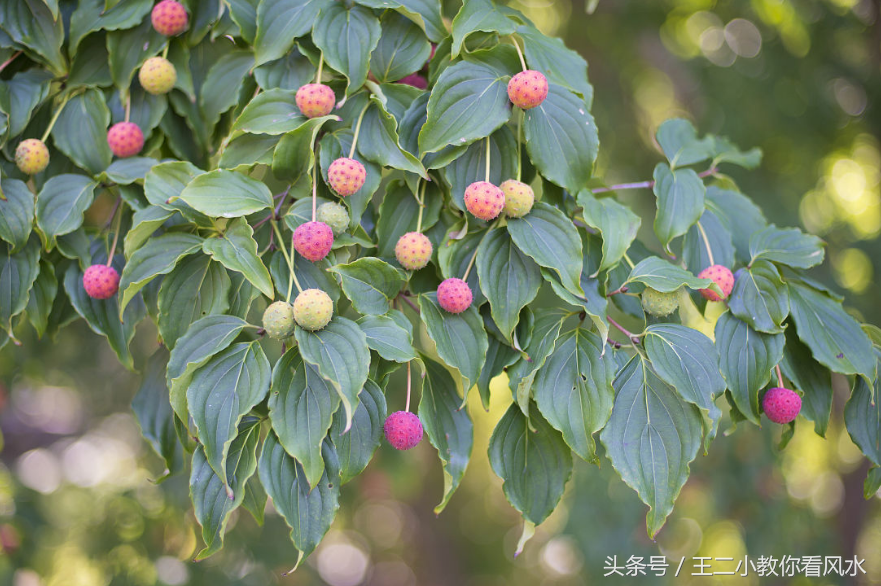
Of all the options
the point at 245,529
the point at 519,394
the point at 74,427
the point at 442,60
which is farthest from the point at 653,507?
the point at 74,427

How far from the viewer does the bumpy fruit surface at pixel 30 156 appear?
46.0 inches

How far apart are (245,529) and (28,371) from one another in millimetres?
1255

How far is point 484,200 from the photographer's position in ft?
3.29

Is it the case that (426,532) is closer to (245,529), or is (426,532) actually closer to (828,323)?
(245,529)

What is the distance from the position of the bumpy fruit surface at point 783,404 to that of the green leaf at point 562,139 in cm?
50

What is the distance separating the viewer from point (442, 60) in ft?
3.66

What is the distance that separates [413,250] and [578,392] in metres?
0.34

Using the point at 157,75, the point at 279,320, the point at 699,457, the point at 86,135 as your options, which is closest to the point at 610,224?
the point at 279,320

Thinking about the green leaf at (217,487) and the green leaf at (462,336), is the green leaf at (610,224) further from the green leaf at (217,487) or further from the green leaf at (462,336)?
the green leaf at (217,487)

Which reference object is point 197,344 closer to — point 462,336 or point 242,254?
point 242,254

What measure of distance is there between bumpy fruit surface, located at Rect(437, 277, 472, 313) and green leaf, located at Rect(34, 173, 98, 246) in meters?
0.65

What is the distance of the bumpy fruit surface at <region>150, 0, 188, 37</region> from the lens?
1.20 metres

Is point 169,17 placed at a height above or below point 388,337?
above

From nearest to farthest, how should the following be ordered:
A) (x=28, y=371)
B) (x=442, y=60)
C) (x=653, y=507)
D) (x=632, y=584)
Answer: (x=653, y=507), (x=442, y=60), (x=28, y=371), (x=632, y=584)
